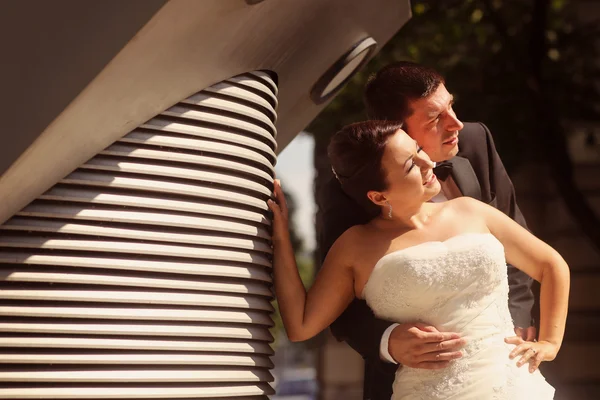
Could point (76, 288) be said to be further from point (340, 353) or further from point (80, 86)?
point (340, 353)

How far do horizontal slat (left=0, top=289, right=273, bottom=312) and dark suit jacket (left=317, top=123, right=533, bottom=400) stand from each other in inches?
16.2

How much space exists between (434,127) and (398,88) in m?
0.20

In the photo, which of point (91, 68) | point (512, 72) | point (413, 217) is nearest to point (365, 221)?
point (413, 217)

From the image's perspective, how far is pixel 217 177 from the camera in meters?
2.98

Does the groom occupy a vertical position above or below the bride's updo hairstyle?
below

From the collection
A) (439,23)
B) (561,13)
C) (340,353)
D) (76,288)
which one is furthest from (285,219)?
(340,353)

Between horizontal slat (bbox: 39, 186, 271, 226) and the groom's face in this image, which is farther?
the groom's face

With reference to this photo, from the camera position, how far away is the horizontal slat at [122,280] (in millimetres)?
2654

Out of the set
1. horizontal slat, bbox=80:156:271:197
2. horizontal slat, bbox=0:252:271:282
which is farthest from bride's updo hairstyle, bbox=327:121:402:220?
horizontal slat, bbox=0:252:271:282

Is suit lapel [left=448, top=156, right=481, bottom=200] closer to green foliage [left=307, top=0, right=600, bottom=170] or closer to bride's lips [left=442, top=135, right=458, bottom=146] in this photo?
bride's lips [left=442, top=135, right=458, bottom=146]

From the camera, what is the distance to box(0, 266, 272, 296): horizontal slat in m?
2.65

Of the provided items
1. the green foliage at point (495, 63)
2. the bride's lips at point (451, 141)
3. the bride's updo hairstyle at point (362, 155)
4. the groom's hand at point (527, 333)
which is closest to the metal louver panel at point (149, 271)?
the bride's updo hairstyle at point (362, 155)

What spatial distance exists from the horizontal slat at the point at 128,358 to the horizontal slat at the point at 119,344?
19mm

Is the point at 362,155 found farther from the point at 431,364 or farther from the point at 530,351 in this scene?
the point at 530,351
